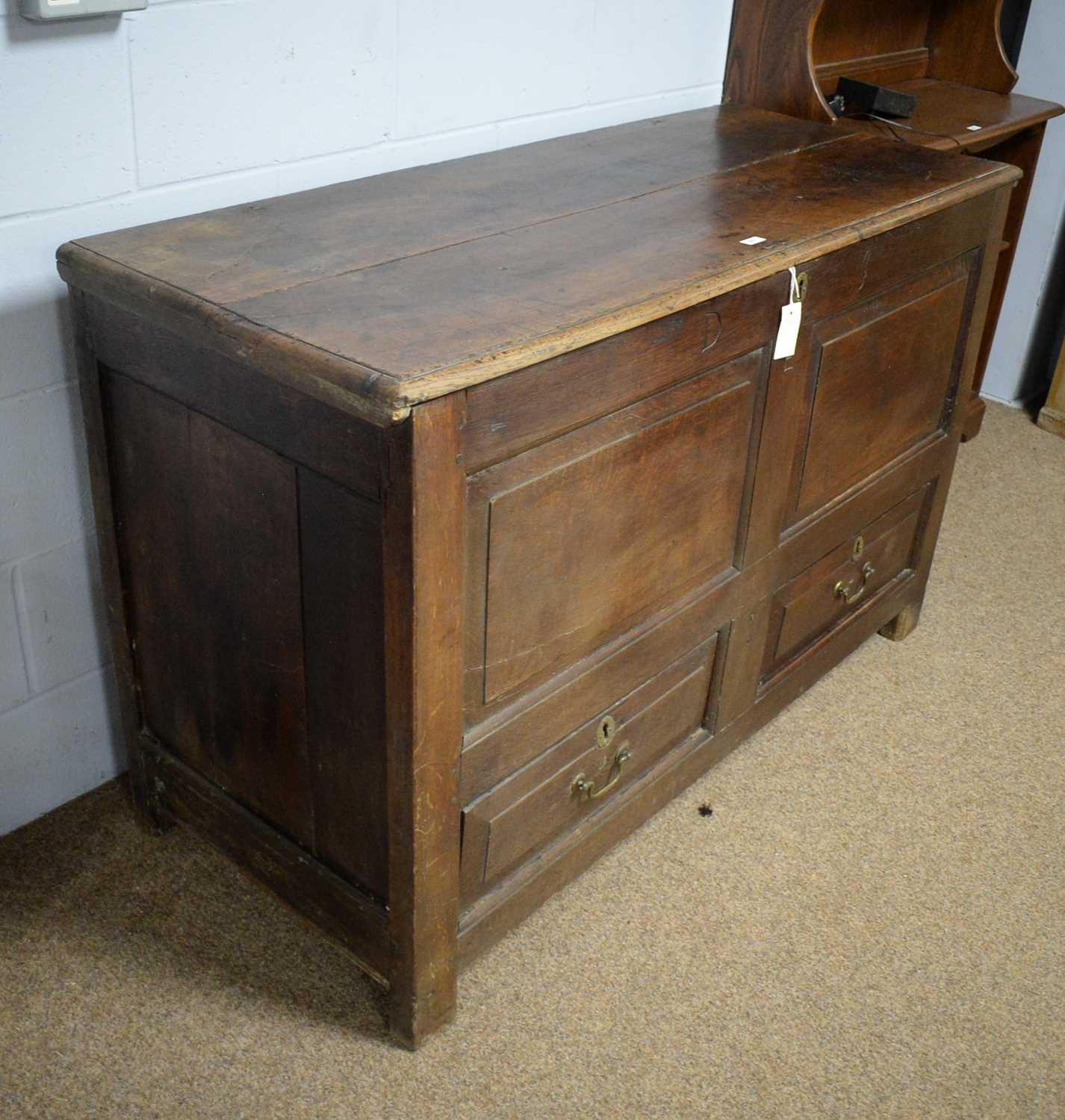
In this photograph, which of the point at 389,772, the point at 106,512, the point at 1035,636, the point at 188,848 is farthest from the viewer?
the point at 1035,636

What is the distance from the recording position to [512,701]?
1448 mm

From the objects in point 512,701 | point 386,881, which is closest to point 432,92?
point 512,701

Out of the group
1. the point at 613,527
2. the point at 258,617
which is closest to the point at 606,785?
the point at 613,527

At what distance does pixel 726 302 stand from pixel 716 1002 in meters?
0.89

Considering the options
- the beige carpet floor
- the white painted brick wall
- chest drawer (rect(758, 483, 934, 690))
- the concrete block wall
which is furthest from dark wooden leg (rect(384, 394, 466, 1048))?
the concrete block wall

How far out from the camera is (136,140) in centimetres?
153

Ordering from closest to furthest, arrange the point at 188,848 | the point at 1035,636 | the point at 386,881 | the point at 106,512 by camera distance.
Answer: the point at 386,881 < the point at 106,512 < the point at 188,848 < the point at 1035,636

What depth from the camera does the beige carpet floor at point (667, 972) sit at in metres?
1.47

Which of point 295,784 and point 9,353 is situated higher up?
point 9,353

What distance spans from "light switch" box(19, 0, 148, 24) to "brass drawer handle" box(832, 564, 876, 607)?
137cm

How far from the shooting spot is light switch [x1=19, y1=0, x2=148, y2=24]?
1.36 m

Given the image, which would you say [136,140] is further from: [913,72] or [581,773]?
[913,72]

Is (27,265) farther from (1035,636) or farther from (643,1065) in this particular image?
(1035,636)

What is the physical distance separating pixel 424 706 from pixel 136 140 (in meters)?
0.81
